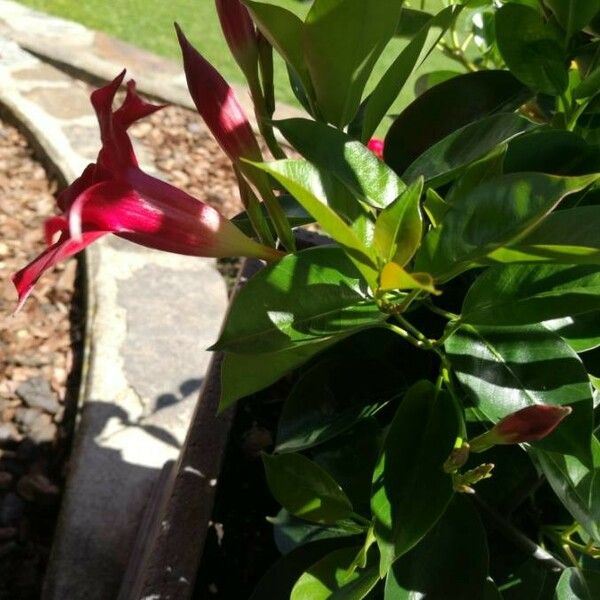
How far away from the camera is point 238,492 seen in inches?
41.6

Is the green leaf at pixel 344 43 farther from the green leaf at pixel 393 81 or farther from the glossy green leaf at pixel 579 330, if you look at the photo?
the glossy green leaf at pixel 579 330

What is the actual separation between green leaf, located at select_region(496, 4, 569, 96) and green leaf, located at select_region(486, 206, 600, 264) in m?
0.26

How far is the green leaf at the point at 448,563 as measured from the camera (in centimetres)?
66

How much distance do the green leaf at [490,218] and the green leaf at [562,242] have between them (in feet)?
0.04

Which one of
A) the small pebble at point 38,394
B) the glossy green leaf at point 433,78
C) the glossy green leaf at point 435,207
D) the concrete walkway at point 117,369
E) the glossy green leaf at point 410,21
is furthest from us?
the small pebble at point 38,394

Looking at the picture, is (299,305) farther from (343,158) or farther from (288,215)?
(288,215)

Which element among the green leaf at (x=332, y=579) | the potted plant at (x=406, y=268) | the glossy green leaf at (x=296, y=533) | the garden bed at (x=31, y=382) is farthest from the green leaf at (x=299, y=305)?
the garden bed at (x=31, y=382)

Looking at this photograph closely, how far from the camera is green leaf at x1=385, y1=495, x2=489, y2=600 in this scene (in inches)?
25.9

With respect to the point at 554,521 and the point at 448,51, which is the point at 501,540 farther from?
the point at 448,51

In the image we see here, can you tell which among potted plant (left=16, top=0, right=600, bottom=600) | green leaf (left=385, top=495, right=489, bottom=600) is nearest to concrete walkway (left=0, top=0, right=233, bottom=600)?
potted plant (left=16, top=0, right=600, bottom=600)

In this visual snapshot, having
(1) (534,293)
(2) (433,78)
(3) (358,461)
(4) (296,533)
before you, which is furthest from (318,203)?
(2) (433,78)

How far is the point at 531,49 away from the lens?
675 mm

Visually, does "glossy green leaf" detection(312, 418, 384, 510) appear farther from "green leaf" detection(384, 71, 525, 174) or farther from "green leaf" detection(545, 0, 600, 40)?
"green leaf" detection(545, 0, 600, 40)

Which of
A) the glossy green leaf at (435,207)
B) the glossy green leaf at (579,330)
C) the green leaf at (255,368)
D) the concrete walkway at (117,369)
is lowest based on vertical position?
the concrete walkway at (117,369)
